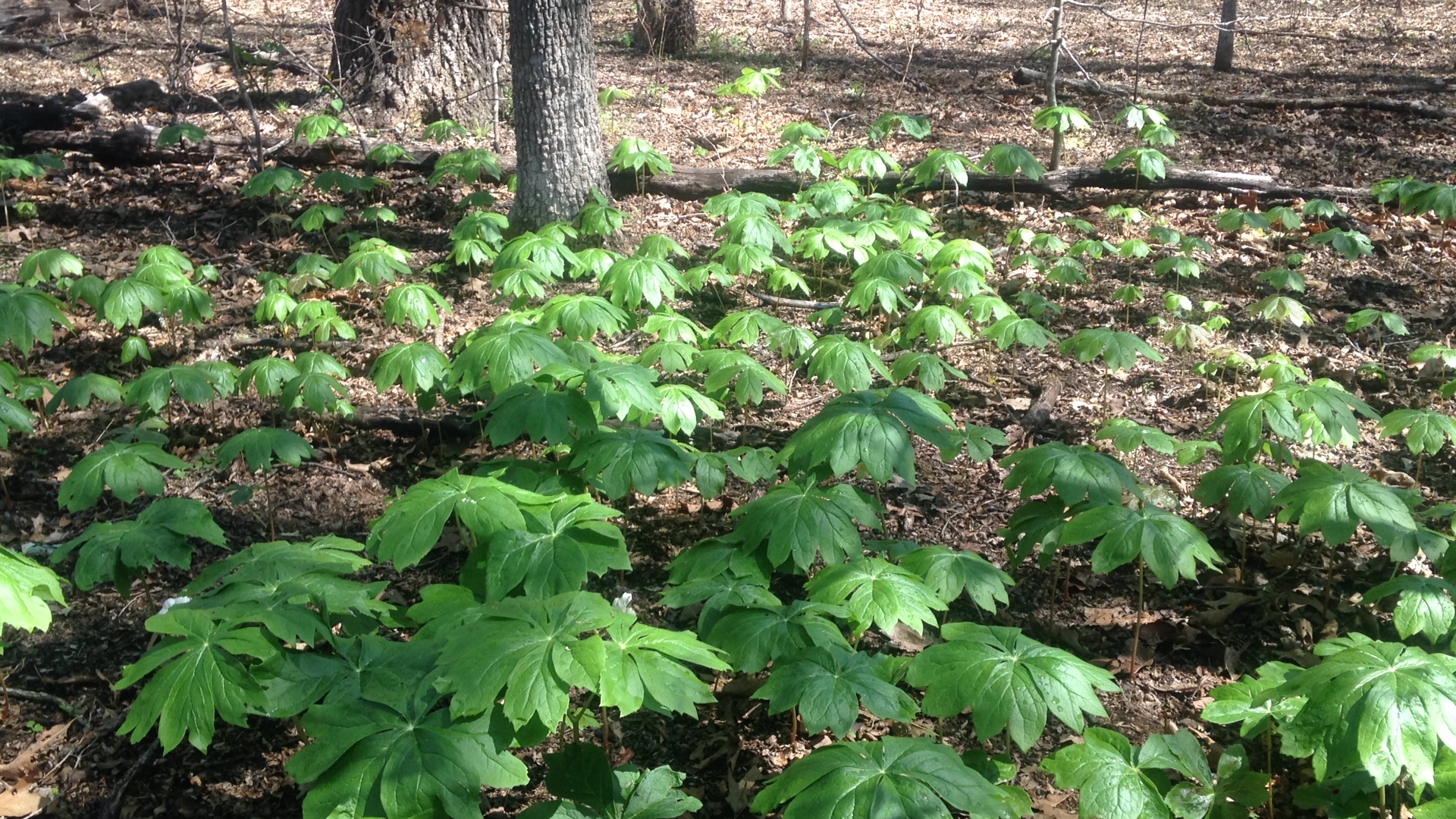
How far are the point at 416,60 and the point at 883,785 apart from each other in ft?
27.3

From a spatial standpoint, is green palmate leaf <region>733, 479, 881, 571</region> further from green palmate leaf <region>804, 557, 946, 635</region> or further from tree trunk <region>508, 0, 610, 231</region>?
tree trunk <region>508, 0, 610, 231</region>

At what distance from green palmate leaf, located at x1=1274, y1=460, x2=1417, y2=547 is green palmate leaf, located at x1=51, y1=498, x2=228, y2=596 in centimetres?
329

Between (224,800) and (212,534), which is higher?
(212,534)

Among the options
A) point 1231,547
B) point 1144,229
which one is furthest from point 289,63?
point 1231,547

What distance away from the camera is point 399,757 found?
195cm

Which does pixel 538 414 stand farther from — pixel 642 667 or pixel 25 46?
pixel 25 46

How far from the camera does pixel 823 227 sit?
544 cm

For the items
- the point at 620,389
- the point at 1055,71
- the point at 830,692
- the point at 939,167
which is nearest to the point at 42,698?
the point at 620,389

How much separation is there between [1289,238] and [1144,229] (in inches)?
39.1

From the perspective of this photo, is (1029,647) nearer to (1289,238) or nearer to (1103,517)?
(1103,517)

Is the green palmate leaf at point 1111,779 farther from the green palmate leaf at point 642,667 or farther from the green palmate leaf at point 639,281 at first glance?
the green palmate leaf at point 639,281

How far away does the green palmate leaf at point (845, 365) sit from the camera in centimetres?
371

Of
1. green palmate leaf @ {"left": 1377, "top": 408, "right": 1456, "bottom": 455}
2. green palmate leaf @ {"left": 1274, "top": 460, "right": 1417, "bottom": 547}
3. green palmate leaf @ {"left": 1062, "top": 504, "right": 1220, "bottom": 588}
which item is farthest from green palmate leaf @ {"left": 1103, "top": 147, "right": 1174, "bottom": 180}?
green palmate leaf @ {"left": 1062, "top": 504, "right": 1220, "bottom": 588}

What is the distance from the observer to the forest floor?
3092mm
